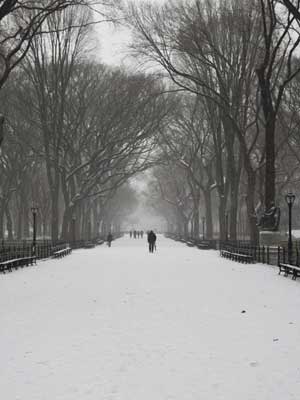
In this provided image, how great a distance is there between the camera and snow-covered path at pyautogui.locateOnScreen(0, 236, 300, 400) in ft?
20.3

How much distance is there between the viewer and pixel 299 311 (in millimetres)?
11172

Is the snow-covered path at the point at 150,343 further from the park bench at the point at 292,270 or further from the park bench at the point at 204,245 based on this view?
the park bench at the point at 204,245

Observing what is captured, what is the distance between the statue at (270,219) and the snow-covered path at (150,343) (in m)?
11.6

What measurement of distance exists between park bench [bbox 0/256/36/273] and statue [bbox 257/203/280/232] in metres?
11.0

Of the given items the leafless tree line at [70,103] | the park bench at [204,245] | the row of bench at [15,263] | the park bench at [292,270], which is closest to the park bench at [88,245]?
the leafless tree line at [70,103]

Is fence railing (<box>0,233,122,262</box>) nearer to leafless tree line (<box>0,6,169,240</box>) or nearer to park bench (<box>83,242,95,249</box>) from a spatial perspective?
park bench (<box>83,242,95,249</box>)

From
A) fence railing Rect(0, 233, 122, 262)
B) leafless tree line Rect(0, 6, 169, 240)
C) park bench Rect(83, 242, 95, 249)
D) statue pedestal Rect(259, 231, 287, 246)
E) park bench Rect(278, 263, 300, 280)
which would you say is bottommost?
park bench Rect(83, 242, 95, 249)

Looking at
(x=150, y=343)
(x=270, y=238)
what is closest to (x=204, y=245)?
(x=270, y=238)

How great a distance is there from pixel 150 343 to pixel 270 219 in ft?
64.7

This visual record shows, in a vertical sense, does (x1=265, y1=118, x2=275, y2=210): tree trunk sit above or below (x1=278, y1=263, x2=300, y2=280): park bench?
above

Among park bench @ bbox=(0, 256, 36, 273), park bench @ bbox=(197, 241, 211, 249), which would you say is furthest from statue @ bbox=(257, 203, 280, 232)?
park bench @ bbox=(197, 241, 211, 249)

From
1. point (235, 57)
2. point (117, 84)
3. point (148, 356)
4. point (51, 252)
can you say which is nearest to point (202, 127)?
point (117, 84)

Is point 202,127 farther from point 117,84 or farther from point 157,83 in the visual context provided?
point 117,84

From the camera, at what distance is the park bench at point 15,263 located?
69.4 ft
